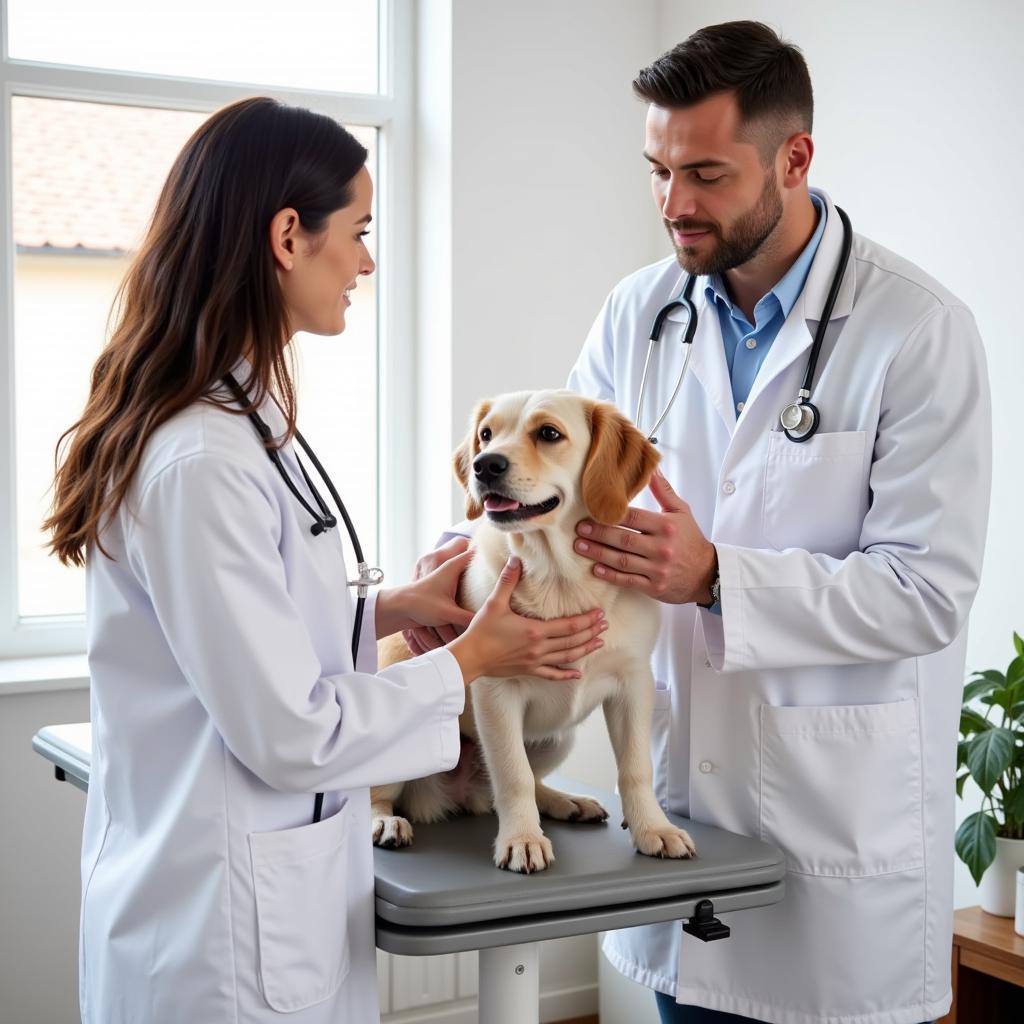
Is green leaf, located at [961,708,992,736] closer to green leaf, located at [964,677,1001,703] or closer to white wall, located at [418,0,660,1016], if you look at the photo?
green leaf, located at [964,677,1001,703]

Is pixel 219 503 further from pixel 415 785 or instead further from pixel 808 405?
pixel 808 405

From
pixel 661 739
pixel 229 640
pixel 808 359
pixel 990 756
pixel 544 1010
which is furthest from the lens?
pixel 544 1010

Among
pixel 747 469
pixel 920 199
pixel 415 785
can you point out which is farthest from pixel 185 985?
pixel 920 199

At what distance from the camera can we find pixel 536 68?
10.7ft

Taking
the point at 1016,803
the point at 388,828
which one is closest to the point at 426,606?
the point at 388,828

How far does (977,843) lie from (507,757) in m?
1.14

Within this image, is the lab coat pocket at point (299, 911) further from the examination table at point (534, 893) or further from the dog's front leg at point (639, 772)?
the dog's front leg at point (639, 772)

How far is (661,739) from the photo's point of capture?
184 centimetres

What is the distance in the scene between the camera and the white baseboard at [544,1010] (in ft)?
10.9

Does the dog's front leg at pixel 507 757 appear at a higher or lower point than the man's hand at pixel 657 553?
lower

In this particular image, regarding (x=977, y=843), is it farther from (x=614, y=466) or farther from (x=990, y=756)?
(x=614, y=466)

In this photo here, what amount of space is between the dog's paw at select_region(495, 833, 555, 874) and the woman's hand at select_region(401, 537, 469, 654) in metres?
0.34

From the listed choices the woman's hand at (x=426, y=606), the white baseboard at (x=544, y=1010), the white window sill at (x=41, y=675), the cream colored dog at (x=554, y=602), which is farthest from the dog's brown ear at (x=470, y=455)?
the white baseboard at (x=544, y=1010)

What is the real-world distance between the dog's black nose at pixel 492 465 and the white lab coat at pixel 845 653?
0.32 meters
